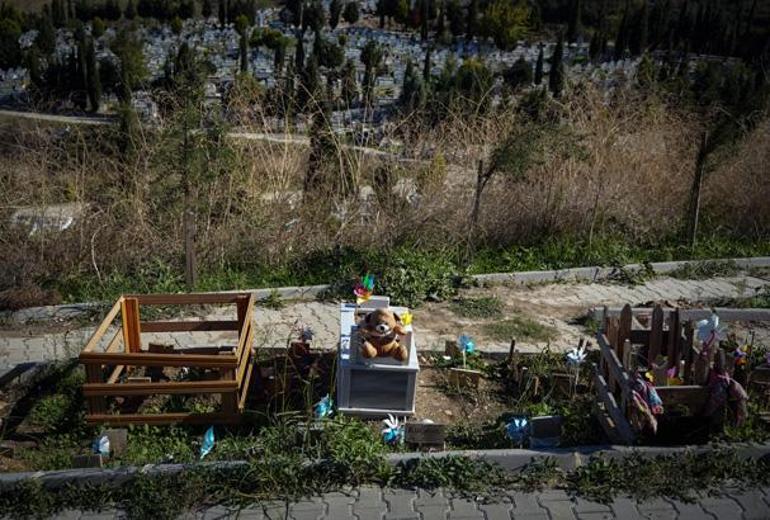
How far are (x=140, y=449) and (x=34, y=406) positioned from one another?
1.09 metres

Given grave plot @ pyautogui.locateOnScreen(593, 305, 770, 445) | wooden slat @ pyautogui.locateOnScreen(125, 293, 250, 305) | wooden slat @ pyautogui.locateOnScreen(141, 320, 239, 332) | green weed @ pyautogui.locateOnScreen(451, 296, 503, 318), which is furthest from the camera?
green weed @ pyautogui.locateOnScreen(451, 296, 503, 318)

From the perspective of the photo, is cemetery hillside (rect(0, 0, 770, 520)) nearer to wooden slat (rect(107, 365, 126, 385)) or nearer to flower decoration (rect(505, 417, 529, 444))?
flower decoration (rect(505, 417, 529, 444))

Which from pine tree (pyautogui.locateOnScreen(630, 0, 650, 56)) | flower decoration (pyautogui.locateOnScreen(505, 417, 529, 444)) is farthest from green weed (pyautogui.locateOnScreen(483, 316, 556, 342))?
pine tree (pyautogui.locateOnScreen(630, 0, 650, 56))

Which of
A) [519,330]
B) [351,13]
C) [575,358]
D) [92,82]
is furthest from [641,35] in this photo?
[575,358]

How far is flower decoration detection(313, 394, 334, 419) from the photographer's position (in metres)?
5.13

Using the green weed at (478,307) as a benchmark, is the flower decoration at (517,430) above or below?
above

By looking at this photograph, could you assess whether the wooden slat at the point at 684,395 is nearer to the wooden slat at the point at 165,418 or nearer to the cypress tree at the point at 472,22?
the wooden slat at the point at 165,418

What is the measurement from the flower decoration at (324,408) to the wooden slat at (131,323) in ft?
5.26

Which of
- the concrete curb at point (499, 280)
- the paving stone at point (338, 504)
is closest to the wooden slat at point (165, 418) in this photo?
the paving stone at point (338, 504)

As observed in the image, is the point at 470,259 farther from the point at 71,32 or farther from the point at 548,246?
the point at 71,32

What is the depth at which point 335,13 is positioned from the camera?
50719mm

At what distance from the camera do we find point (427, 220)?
895cm

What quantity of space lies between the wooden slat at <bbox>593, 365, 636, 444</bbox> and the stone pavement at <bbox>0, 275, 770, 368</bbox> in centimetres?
126

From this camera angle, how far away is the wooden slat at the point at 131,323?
5.75 m
